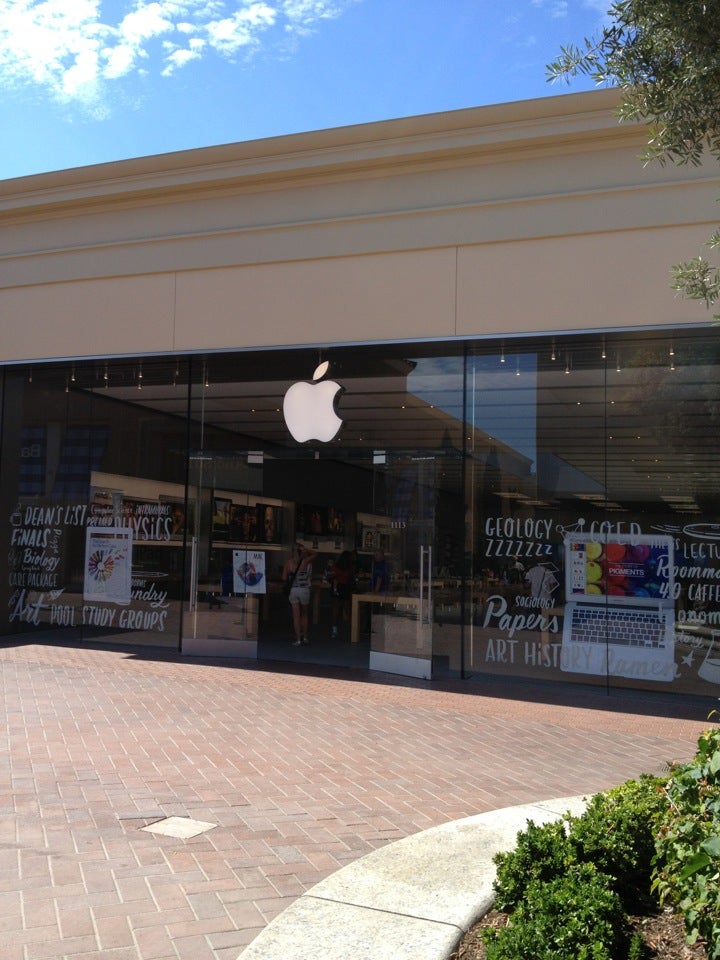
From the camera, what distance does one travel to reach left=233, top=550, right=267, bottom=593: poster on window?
44.9 feet

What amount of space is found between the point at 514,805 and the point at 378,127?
9.04 meters

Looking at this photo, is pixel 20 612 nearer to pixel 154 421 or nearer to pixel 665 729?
pixel 154 421

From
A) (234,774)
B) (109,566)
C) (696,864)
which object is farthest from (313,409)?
(696,864)

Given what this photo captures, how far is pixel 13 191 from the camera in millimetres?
14477

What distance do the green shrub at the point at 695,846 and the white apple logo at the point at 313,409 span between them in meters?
9.65

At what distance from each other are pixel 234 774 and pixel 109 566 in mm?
8236

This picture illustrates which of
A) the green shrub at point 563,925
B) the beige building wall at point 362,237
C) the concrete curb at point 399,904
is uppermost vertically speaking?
the beige building wall at point 362,237

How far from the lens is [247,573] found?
13789 mm

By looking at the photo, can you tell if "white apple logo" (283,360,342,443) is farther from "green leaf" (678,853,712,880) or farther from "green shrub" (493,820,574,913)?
"green leaf" (678,853,712,880)

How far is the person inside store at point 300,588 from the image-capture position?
49.0 ft

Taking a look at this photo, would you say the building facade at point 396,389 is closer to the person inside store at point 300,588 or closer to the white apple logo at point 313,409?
the white apple logo at point 313,409

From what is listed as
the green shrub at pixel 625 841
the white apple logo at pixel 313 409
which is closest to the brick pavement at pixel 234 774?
the green shrub at pixel 625 841

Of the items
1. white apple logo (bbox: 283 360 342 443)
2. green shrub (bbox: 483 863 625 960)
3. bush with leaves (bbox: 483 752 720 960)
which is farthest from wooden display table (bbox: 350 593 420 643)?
green shrub (bbox: 483 863 625 960)

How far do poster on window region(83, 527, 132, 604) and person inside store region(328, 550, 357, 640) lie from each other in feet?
14.4
